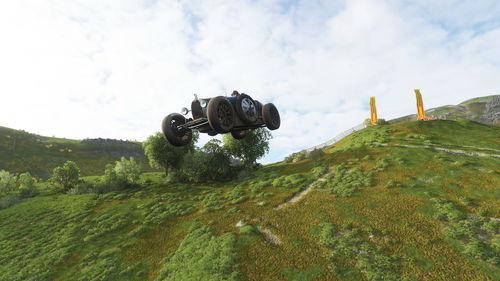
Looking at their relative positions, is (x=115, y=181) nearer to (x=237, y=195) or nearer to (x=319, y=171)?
(x=237, y=195)

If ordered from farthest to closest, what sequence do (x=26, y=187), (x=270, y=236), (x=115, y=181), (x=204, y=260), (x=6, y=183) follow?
1. (x=115, y=181)
2. (x=26, y=187)
3. (x=6, y=183)
4. (x=270, y=236)
5. (x=204, y=260)

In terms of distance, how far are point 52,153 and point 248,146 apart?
85.3 m

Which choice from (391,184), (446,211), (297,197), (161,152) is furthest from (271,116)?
(161,152)

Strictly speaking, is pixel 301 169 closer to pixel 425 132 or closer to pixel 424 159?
pixel 424 159

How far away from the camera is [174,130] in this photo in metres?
9.93

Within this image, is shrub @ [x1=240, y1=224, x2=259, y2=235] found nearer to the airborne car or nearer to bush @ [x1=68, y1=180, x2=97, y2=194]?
the airborne car

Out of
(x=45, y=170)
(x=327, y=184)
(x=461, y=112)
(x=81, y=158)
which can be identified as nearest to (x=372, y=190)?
(x=327, y=184)

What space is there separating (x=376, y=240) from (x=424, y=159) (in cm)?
2130

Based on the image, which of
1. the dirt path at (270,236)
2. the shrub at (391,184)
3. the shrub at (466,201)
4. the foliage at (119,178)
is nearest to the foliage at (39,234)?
the foliage at (119,178)

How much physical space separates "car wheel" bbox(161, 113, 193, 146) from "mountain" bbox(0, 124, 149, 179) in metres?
79.2

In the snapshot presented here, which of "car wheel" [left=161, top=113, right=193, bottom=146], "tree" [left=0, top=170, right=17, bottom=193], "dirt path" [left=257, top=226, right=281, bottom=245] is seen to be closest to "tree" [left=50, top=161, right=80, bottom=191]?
"tree" [left=0, top=170, right=17, bottom=193]

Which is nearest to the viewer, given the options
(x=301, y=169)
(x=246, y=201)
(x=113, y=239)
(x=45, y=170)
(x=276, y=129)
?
(x=276, y=129)

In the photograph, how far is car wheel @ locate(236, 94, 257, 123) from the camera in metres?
9.38

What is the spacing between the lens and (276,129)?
11.6 m
